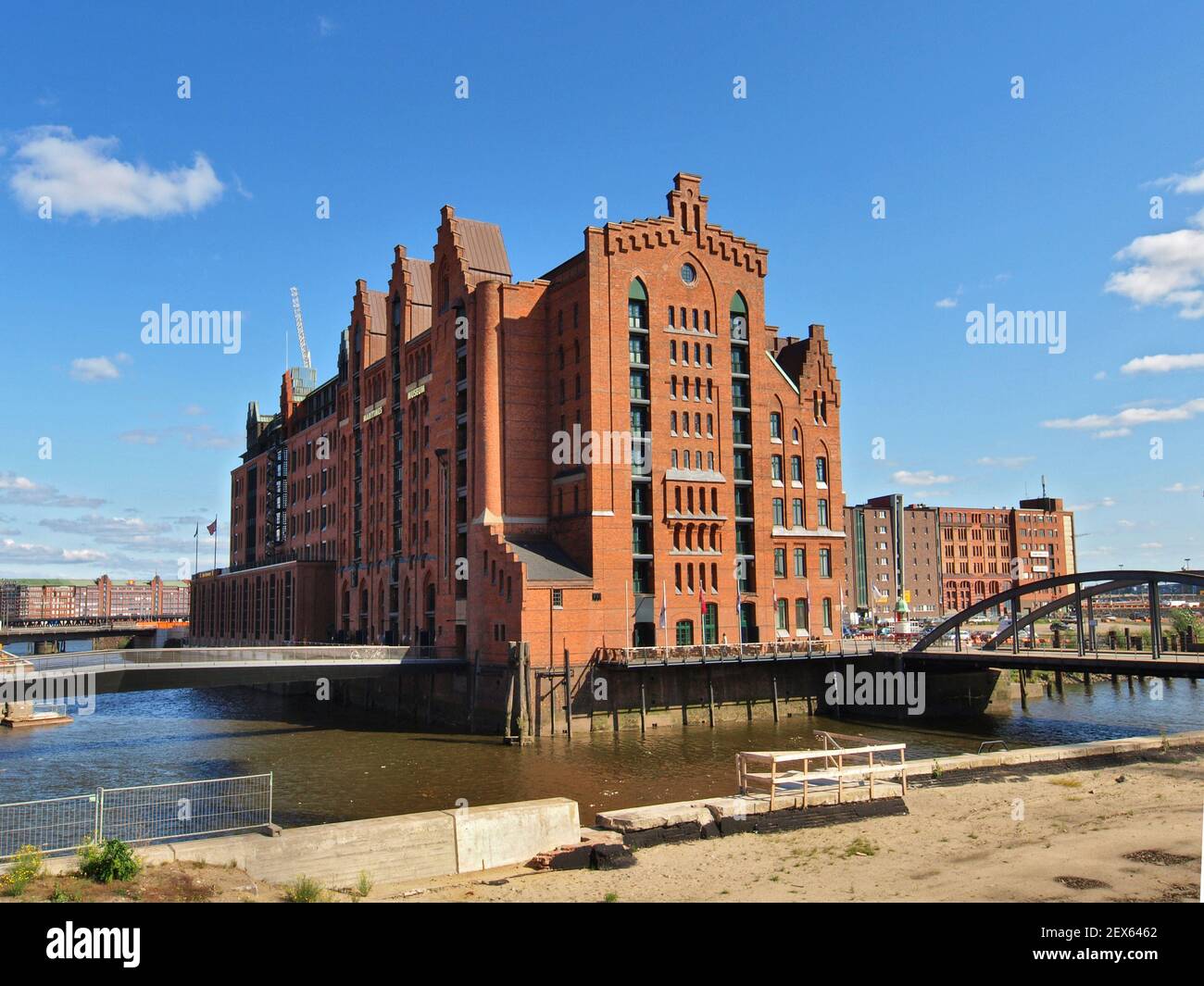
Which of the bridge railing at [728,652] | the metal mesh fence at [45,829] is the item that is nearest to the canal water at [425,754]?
the bridge railing at [728,652]

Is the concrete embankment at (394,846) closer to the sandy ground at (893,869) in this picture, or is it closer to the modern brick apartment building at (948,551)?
the sandy ground at (893,869)

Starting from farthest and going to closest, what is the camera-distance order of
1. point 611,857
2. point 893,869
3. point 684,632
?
point 684,632 → point 611,857 → point 893,869

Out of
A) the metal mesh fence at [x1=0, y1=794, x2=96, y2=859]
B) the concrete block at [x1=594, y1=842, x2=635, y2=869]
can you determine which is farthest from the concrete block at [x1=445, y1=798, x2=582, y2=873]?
the metal mesh fence at [x1=0, y1=794, x2=96, y2=859]

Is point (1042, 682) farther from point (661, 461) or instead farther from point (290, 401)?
point (290, 401)

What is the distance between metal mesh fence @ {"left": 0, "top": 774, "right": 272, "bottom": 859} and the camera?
26141 millimetres

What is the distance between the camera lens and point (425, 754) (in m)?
55.0

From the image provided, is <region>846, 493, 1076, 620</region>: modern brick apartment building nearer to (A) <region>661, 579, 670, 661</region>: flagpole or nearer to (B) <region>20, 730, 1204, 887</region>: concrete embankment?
(A) <region>661, 579, 670, 661</region>: flagpole

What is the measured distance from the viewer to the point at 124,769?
167ft

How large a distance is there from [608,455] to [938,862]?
45.3 m

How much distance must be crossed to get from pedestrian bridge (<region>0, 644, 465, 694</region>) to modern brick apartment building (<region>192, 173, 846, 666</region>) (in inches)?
222

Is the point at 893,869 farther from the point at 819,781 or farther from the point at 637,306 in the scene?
the point at 637,306

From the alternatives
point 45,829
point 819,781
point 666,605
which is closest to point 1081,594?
point 666,605
